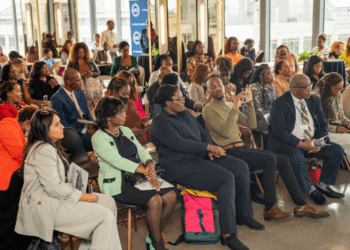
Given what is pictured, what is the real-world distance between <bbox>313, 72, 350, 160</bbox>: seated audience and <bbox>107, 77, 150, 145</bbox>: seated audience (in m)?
2.07

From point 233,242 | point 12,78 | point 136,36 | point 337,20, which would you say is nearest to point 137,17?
point 136,36

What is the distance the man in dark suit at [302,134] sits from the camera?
12.6 ft

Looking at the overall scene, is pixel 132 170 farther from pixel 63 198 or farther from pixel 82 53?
pixel 82 53

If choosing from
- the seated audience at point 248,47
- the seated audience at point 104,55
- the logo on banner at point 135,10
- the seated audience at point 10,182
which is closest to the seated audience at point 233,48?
the seated audience at point 248,47

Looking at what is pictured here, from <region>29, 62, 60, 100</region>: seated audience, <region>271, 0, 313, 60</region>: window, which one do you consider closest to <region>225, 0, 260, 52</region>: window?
<region>271, 0, 313, 60</region>: window

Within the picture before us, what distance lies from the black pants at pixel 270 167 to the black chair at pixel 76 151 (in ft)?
4.05

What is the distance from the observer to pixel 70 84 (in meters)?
4.19

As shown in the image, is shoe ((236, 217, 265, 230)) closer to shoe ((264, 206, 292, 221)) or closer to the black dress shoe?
shoe ((264, 206, 292, 221))

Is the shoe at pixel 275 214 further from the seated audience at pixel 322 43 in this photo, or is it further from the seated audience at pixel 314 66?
the seated audience at pixel 322 43

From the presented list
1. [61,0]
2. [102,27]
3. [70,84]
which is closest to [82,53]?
[70,84]

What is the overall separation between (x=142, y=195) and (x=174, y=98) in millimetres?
879

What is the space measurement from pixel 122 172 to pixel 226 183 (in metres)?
0.83

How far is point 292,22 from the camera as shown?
37.8 feet

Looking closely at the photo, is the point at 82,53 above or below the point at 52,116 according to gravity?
above
